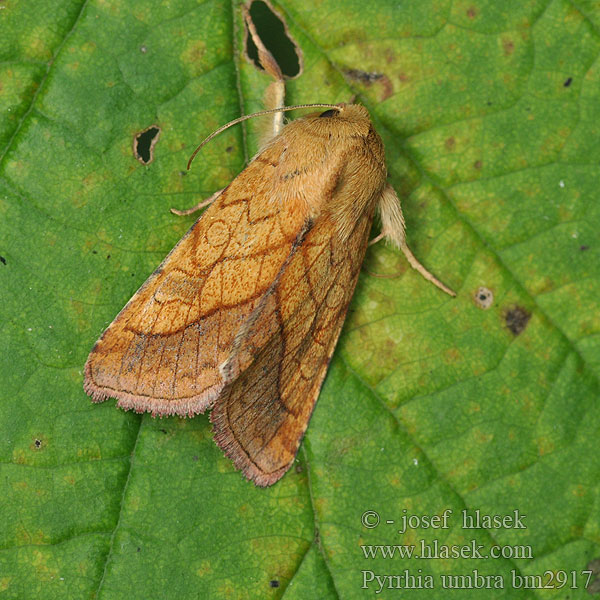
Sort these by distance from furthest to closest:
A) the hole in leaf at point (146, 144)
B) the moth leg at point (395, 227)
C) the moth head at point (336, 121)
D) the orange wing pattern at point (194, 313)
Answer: the moth leg at point (395, 227)
the hole in leaf at point (146, 144)
the moth head at point (336, 121)
the orange wing pattern at point (194, 313)

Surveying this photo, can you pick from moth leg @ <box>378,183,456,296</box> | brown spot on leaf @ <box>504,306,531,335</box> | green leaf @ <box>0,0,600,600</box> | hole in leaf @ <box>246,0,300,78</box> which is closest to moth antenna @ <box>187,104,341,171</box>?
green leaf @ <box>0,0,600,600</box>

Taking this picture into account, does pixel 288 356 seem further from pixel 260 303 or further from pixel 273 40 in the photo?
pixel 273 40

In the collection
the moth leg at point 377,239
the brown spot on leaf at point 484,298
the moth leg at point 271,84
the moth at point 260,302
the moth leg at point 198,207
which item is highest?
the moth leg at point 271,84

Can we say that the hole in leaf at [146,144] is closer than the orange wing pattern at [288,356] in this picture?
No

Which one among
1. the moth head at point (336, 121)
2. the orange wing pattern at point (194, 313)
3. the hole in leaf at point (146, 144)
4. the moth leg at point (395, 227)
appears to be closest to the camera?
the orange wing pattern at point (194, 313)

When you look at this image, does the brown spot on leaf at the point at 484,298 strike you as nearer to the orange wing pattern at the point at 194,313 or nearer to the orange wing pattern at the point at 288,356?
the orange wing pattern at the point at 288,356

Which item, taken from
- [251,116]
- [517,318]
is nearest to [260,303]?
[251,116]
